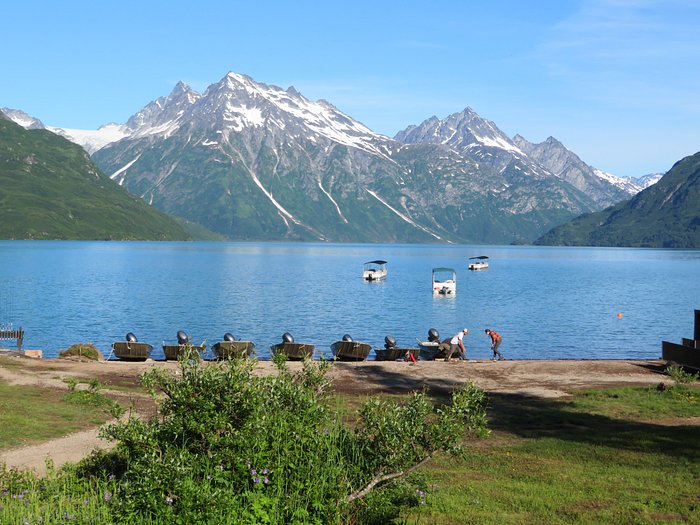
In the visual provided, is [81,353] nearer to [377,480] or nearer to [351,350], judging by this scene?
[351,350]

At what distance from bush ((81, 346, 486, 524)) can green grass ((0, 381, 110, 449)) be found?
28.7 ft

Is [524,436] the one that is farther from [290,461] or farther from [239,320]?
[239,320]

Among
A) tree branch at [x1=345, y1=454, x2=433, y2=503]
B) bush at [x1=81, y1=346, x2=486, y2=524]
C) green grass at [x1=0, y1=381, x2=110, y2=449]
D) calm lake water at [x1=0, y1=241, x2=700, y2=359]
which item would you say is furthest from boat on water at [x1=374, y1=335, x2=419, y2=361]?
tree branch at [x1=345, y1=454, x2=433, y2=503]

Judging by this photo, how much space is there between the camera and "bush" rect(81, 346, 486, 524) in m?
13.9

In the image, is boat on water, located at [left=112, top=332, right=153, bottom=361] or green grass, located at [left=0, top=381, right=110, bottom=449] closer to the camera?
green grass, located at [left=0, top=381, right=110, bottom=449]

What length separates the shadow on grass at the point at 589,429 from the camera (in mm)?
25500

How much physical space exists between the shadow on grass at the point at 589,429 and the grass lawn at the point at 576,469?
0.12 feet

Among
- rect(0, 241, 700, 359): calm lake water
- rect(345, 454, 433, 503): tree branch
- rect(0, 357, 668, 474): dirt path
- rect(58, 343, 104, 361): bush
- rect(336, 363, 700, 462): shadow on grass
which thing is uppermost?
rect(345, 454, 433, 503): tree branch

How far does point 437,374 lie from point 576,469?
23136mm

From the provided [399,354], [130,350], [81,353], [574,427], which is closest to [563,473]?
[574,427]

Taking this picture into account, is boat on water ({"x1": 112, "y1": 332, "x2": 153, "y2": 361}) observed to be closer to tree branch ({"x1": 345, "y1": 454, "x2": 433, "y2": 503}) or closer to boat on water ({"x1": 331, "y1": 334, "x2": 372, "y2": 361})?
boat on water ({"x1": 331, "y1": 334, "x2": 372, "y2": 361})

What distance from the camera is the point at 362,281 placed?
177375mm

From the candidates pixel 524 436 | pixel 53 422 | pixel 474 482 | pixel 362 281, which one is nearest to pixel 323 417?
pixel 474 482

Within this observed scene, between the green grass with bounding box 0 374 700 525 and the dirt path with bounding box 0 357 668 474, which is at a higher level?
the green grass with bounding box 0 374 700 525
